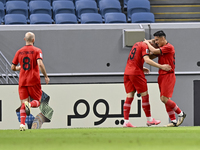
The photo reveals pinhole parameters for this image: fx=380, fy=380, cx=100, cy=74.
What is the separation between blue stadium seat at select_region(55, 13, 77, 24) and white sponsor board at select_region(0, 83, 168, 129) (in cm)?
266

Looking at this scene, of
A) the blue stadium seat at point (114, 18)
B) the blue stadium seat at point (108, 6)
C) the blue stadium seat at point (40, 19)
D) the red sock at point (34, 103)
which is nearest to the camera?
the red sock at point (34, 103)

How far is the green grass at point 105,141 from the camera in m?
4.56

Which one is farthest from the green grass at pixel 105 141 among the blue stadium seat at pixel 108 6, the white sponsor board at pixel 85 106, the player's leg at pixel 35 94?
Result: the blue stadium seat at pixel 108 6

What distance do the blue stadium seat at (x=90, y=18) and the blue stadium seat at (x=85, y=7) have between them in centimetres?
68

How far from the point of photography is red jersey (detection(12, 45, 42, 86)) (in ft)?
21.1

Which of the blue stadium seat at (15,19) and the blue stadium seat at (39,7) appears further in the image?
the blue stadium seat at (39,7)

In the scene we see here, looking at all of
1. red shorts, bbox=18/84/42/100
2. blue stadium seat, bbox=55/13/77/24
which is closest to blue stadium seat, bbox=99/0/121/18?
blue stadium seat, bbox=55/13/77/24

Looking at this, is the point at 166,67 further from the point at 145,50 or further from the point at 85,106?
the point at 85,106

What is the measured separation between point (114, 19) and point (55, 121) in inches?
144

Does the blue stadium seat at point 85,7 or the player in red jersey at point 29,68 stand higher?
the blue stadium seat at point 85,7

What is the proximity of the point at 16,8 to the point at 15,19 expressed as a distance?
0.92 meters

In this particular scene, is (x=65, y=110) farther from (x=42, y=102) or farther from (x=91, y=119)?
(x=42, y=102)

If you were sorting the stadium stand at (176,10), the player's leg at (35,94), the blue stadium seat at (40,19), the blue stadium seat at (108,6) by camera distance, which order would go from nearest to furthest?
1. the player's leg at (35,94)
2. the blue stadium seat at (40,19)
3. the blue stadium seat at (108,6)
4. the stadium stand at (176,10)

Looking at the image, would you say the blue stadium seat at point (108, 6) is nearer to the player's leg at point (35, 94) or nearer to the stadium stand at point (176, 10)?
the stadium stand at point (176, 10)
